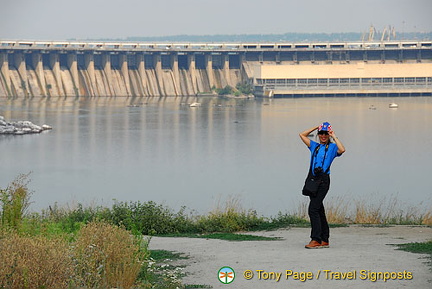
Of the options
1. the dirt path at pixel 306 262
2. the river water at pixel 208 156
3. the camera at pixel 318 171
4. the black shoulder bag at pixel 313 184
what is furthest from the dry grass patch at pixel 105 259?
the river water at pixel 208 156

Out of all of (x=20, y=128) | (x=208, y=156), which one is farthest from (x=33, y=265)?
(x=20, y=128)

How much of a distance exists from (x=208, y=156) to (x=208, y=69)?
209ft

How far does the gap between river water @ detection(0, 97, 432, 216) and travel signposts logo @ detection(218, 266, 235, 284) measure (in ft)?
39.3

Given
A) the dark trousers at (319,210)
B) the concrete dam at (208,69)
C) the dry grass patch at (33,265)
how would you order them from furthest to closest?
the concrete dam at (208,69)
the dark trousers at (319,210)
the dry grass patch at (33,265)

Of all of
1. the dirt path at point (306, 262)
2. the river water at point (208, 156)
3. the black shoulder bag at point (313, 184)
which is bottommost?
the river water at point (208, 156)

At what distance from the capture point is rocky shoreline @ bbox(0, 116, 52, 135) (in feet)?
166

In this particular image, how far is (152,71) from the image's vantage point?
10088 centimetres

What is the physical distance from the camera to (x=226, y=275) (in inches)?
342

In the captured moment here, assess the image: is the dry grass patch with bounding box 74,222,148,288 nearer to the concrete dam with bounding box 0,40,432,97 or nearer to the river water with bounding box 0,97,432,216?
the river water with bounding box 0,97,432,216

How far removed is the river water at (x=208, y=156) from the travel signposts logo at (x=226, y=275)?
39.3 ft

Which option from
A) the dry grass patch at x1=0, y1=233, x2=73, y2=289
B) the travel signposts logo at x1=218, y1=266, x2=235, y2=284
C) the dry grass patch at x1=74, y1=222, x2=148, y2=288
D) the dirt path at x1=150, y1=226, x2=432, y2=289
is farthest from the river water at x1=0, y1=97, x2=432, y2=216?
the dry grass patch at x1=0, y1=233, x2=73, y2=289

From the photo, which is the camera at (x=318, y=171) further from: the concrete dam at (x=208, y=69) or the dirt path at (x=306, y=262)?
the concrete dam at (x=208, y=69)

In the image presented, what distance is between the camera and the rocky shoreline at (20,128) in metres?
50.7

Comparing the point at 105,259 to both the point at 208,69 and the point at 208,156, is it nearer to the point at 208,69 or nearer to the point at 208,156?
the point at 208,156
